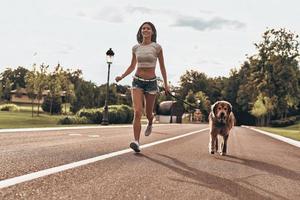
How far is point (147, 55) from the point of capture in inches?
283

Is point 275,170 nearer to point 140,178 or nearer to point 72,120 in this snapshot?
point 140,178

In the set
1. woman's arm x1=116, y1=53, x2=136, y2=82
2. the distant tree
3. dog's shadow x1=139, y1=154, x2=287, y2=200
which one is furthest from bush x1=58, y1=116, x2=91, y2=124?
the distant tree

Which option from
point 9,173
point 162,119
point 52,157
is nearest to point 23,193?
point 9,173

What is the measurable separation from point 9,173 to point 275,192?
2.77 metres

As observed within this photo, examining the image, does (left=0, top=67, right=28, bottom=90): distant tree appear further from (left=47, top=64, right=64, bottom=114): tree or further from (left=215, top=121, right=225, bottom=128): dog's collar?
(left=215, top=121, right=225, bottom=128): dog's collar

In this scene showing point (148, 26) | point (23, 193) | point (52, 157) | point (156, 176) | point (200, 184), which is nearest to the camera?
point (23, 193)

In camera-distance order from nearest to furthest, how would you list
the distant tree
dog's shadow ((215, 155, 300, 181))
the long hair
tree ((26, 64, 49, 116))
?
1. dog's shadow ((215, 155, 300, 181))
2. the long hair
3. tree ((26, 64, 49, 116))
4. the distant tree

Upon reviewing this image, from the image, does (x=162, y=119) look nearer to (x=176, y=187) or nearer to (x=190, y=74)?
(x=190, y=74)

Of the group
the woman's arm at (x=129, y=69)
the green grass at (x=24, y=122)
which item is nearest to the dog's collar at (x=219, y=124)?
the woman's arm at (x=129, y=69)

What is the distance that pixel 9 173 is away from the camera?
4031 millimetres

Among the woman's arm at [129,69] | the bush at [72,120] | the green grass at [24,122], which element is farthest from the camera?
the bush at [72,120]

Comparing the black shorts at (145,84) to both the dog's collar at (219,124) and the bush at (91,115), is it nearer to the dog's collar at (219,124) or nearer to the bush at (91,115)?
the dog's collar at (219,124)

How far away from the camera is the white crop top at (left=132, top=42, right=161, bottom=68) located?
7180 mm

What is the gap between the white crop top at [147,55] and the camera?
718 cm
